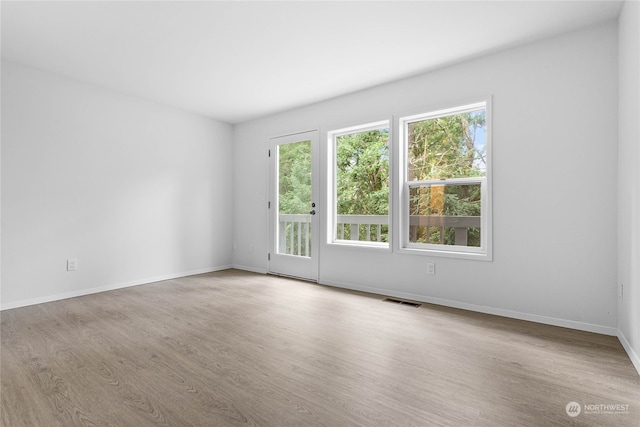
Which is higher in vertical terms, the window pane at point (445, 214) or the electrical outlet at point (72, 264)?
the window pane at point (445, 214)

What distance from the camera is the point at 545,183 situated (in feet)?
8.73

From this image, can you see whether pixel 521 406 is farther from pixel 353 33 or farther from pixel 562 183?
pixel 353 33

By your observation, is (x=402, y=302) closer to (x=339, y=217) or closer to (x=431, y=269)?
(x=431, y=269)

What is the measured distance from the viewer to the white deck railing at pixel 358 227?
3209 millimetres

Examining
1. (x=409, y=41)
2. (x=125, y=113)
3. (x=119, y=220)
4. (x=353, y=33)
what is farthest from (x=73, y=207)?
(x=409, y=41)

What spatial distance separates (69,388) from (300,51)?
9.70 ft

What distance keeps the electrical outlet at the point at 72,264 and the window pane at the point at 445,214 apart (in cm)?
377

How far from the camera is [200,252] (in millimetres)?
4855

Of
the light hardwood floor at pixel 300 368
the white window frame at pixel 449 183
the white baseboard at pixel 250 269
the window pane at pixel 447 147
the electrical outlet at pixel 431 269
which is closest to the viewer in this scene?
the light hardwood floor at pixel 300 368

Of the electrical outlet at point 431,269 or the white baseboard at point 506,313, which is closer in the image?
the white baseboard at point 506,313

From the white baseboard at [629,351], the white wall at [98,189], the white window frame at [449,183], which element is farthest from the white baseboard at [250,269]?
the white baseboard at [629,351]

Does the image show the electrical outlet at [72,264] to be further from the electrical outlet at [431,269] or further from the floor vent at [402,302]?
the electrical outlet at [431,269]

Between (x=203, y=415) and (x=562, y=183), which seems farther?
(x=562, y=183)

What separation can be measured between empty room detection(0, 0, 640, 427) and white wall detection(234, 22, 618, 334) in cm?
2
